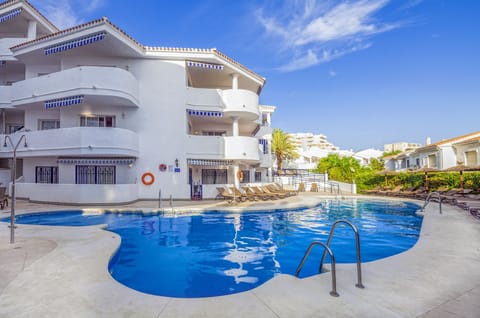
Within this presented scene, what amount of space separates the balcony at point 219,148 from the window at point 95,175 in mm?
5882

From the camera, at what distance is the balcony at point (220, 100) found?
1953cm

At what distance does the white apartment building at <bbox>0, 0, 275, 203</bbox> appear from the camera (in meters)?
16.3

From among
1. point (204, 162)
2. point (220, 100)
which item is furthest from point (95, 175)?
point (220, 100)

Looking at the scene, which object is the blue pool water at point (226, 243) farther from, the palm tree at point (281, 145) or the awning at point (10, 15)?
the palm tree at point (281, 145)

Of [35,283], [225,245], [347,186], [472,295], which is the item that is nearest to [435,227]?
[472,295]

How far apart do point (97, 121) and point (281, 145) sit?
26207 millimetres

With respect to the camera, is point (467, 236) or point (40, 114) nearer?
point (467, 236)

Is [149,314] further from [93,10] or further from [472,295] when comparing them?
[93,10]

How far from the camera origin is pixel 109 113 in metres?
18.4

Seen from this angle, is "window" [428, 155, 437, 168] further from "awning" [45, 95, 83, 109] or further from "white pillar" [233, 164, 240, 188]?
"awning" [45, 95, 83, 109]

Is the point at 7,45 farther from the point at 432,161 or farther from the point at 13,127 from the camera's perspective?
the point at 432,161

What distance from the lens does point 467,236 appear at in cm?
758

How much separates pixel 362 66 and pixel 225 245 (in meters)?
25.8

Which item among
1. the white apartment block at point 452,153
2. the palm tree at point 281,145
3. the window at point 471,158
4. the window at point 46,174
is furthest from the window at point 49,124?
the window at point 471,158
